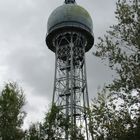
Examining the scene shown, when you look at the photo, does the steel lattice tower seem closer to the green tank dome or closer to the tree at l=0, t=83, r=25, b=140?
the green tank dome

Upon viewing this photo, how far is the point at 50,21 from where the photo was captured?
44.4 metres

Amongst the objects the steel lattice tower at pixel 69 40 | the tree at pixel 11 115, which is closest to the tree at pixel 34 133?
the tree at pixel 11 115

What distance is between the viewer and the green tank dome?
43.5m

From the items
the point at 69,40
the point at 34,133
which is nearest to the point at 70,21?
the point at 69,40

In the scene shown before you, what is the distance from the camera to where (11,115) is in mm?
Result: 18266

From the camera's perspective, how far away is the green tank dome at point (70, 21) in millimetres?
43469

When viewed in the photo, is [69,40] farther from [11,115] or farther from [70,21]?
[11,115]

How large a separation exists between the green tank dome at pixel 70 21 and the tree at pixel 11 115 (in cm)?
2519

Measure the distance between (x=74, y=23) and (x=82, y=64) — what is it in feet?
15.3

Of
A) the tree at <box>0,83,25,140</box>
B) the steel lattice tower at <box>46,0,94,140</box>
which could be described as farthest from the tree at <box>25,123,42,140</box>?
the steel lattice tower at <box>46,0,94,140</box>

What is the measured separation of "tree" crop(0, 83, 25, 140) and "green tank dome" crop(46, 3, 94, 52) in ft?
82.7

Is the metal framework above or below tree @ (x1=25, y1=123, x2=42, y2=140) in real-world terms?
above

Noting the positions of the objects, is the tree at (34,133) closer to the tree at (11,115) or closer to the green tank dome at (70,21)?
the tree at (11,115)

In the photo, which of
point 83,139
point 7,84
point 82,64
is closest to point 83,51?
point 82,64
